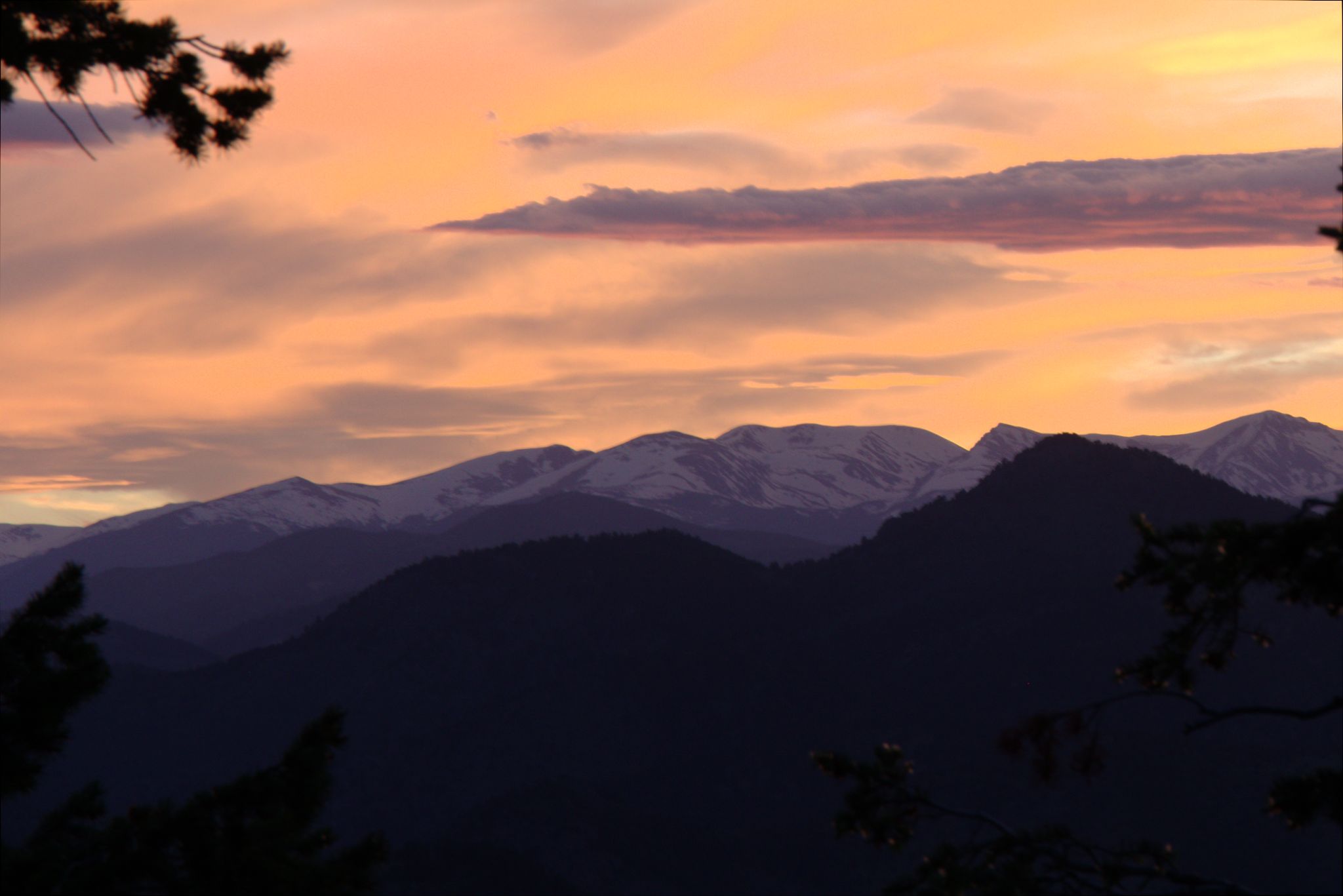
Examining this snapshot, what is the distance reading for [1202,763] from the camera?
17675cm

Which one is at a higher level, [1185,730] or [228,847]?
[1185,730]

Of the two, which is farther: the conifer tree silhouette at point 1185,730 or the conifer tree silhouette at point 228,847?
the conifer tree silhouette at point 228,847

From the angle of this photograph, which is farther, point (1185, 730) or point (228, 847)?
point (228, 847)

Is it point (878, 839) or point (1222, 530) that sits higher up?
point (1222, 530)

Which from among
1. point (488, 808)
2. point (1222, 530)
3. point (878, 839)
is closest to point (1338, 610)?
point (1222, 530)

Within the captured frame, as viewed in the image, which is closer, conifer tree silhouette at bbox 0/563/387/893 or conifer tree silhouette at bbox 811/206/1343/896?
conifer tree silhouette at bbox 811/206/1343/896

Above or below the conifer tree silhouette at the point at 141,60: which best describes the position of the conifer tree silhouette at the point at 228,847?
below

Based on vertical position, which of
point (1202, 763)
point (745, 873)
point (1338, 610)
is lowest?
point (745, 873)

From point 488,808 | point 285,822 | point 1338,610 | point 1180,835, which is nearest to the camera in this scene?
point 1338,610

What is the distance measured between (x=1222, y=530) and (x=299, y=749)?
14027mm

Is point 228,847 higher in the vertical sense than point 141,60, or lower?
lower

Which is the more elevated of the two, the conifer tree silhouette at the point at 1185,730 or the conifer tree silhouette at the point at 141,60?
the conifer tree silhouette at the point at 141,60

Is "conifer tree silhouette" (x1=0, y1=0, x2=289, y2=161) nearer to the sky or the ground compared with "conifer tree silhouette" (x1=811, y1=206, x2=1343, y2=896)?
nearer to the sky

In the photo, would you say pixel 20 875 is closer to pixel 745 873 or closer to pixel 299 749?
pixel 299 749
